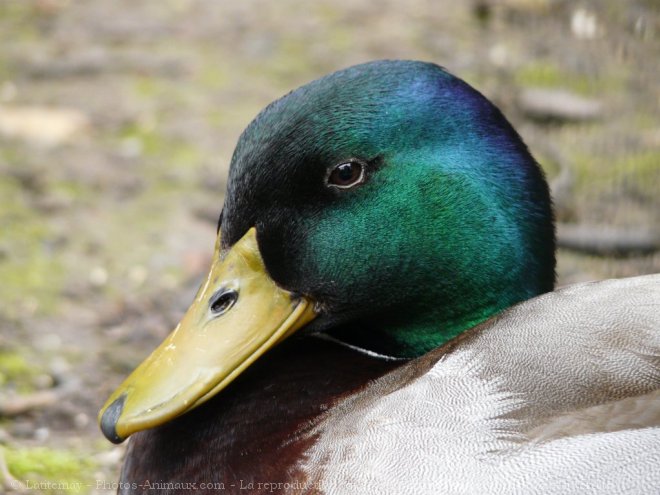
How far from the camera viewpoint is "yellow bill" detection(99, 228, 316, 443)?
2096mm

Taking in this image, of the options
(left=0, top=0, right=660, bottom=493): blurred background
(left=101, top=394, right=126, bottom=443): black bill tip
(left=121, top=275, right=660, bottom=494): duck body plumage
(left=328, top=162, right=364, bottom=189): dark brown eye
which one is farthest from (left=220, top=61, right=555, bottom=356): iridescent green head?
(left=0, top=0, right=660, bottom=493): blurred background

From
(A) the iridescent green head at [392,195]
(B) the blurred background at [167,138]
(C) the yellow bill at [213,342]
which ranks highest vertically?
(A) the iridescent green head at [392,195]

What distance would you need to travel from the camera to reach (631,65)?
5.16 m

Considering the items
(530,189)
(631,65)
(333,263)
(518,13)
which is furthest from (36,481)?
(518,13)

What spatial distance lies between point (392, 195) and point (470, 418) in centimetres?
54

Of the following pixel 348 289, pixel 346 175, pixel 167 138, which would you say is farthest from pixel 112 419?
pixel 167 138

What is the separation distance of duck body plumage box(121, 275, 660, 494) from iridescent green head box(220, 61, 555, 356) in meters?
0.18

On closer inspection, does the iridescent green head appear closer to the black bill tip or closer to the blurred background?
the black bill tip

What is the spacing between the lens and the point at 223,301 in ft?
7.30

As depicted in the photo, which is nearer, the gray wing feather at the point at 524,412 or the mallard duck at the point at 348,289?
the gray wing feather at the point at 524,412

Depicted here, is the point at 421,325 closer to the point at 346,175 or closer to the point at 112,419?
the point at 346,175

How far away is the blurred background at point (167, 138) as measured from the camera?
336 cm

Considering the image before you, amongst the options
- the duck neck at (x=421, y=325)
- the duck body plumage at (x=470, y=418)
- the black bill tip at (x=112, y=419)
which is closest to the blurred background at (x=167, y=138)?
the black bill tip at (x=112, y=419)

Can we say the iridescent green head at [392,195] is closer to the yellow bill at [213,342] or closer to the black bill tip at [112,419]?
the yellow bill at [213,342]
